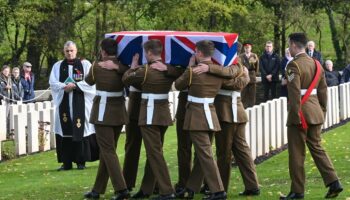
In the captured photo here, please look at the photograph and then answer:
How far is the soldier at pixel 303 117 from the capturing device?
12102 mm


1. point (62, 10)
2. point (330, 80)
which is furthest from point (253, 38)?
point (330, 80)

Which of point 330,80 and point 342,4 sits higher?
point 342,4

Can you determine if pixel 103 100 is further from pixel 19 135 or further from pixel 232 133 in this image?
pixel 19 135

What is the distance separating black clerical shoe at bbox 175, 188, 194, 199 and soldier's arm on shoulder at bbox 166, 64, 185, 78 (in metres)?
1.62

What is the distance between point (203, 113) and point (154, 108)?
2.33ft

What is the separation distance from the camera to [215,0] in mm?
34781

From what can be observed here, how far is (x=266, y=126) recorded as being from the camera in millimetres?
18516

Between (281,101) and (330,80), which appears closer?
(281,101)

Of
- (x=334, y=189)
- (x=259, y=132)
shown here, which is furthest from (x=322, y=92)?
(x=259, y=132)

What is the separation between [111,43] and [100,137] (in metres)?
1.32

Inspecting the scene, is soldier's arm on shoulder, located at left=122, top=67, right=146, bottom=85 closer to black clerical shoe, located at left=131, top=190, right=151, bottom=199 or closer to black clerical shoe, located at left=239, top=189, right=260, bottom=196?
black clerical shoe, located at left=131, top=190, right=151, bottom=199

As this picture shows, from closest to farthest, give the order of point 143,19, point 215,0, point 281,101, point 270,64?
point 281,101 < point 270,64 < point 215,0 < point 143,19

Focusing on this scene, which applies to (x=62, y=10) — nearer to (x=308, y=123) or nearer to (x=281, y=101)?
(x=281, y=101)

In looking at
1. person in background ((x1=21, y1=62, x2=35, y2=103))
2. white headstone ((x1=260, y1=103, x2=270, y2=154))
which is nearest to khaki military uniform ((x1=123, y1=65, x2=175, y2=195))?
white headstone ((x1=260, y1=103, x2=270, y2=154))
